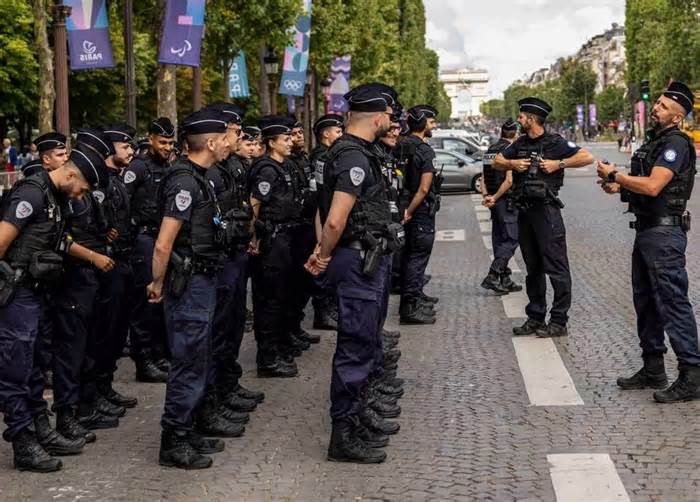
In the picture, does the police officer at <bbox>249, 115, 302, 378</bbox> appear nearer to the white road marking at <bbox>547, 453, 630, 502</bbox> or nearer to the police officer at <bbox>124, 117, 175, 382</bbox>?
the police officer at <bbox>124, 117, 175, 382</bbox>

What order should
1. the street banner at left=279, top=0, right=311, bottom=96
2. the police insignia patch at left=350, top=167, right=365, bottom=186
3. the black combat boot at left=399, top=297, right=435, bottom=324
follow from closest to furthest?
the police insignia patch at left=350, top=167, right=365, bottom=186, the black combat boot at left=399, top=297, right=435, bottom=324, the street banner at left=279, top=0, right=311, bottom=96

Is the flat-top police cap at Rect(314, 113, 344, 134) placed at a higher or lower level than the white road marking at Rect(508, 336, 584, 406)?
higher

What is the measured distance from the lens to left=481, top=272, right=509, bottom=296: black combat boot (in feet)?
45.9

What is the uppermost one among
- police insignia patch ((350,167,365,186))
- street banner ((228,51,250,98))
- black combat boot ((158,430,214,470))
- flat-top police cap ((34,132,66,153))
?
street banner ((228,51,250,98))

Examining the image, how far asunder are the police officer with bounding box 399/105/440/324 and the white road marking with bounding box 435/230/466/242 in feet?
29.0

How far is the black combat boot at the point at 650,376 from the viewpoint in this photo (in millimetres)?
8617

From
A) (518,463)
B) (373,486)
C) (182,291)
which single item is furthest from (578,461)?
(182,291)

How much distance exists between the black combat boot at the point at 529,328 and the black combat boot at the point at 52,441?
4.84 meters

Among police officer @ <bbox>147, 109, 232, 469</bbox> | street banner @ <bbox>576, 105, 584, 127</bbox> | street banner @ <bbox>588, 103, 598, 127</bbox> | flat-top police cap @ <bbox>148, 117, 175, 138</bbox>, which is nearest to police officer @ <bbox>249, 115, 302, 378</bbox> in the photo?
flat-top police cap @ <bbox>148, 117, 175, 138</bbox>

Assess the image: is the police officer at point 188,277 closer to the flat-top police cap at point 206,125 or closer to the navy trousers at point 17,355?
the flat-top police cap at point 206,125

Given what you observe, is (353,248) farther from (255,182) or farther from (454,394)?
(255,182)

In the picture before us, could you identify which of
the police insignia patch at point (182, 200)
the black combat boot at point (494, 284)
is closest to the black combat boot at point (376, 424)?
the police insignia patch at point (182, 200)

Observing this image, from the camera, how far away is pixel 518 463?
685 centimetres

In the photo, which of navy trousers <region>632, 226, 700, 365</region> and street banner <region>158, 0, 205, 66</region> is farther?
street banner <region>158, 0, 205, 66</region>
